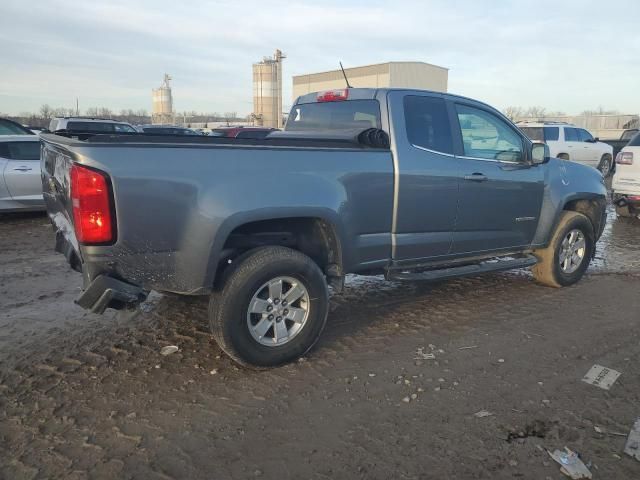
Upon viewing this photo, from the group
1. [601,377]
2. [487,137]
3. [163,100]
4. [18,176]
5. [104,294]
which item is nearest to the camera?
[104,294]

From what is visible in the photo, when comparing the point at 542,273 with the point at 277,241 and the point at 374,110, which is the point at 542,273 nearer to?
the point at 374,110

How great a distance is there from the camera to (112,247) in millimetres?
3018

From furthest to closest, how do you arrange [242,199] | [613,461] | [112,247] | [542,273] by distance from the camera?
1. [542,273]
2. [242,199]
3. [112,247]
4. [613,461]

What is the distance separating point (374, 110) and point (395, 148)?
1.52ft

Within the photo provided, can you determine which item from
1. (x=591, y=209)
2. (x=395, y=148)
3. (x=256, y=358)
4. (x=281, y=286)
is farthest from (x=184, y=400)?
(x=591, y=209)

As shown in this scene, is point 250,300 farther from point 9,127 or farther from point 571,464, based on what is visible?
point 9,127

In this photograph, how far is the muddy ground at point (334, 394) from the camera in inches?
103

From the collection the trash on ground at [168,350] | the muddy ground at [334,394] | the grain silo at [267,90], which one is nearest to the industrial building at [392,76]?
the grain silo at [267,90]

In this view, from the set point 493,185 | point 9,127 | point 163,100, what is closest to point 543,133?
point 493,185

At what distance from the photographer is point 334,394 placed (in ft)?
10.7

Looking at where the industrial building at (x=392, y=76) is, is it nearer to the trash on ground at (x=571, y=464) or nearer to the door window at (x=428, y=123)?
the door window at (x=428, y=123)

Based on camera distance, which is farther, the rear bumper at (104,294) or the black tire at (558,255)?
the black tire at (558,255)

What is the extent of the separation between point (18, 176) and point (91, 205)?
6724mm

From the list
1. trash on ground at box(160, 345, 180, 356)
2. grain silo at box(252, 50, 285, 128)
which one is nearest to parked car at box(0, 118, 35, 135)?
trash on ground at box(160, 345, 180, 356)
